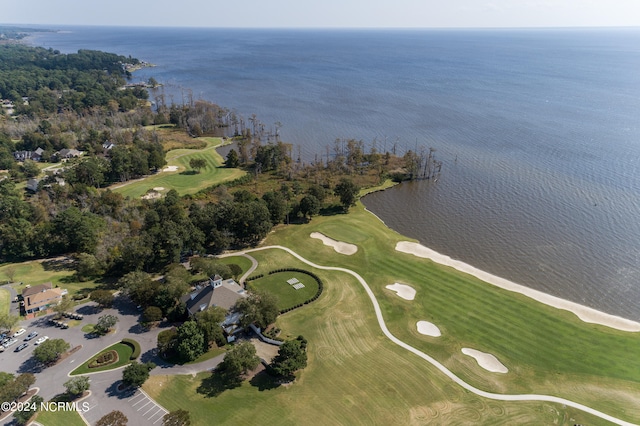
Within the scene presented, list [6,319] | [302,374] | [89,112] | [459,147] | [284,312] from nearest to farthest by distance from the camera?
[302,374] < [6,319] < [284,312] < [459,147] < [89,112]

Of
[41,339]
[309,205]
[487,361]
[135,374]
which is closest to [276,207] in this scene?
[309,205]

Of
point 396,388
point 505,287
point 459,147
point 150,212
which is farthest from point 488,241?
point 150,212

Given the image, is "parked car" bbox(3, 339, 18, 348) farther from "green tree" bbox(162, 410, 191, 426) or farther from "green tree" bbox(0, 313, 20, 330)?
"green tree" bbox(162, 410, 191, 426)

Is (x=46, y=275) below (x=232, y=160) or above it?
below

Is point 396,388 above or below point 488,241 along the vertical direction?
below

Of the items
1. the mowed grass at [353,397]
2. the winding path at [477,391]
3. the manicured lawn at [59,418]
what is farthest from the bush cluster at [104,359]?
the winding path at [477,391]

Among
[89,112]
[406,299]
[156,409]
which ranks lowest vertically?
[156,409]

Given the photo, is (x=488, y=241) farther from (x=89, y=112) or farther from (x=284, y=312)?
(x=89, y=112)

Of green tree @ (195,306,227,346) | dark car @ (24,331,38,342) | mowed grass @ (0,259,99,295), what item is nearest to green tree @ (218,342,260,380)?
green tree @ (195,306,227,346)

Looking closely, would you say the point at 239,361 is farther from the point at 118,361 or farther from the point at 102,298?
the point at 102,298
